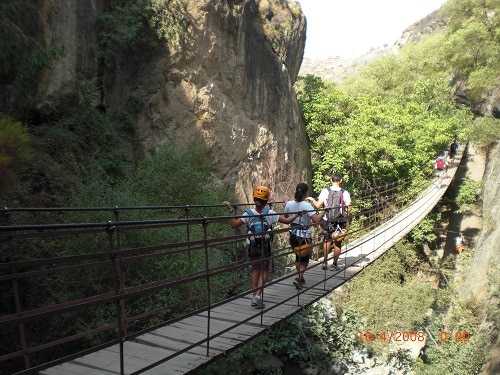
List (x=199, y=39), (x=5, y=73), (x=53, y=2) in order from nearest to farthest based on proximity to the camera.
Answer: (x=5, y=73) → (x=53, y=2) → (x=199, y=39)

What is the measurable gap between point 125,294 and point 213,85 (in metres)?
10.7

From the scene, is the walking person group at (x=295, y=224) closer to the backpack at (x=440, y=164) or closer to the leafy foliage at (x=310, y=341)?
the leafy foliage at (x=310, y=341)

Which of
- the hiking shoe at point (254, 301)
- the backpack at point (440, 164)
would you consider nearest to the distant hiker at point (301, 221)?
the hiking shoe at point (254, 301)

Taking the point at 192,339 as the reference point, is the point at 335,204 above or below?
above

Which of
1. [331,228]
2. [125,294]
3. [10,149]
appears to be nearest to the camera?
[125,294]

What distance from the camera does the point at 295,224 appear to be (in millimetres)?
4184

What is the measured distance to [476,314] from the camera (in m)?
10.4

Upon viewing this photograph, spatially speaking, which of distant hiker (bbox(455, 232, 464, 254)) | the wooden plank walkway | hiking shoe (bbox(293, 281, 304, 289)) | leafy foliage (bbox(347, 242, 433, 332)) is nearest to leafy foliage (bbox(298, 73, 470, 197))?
distant hiker (bbox(455, 232, 464, 254))

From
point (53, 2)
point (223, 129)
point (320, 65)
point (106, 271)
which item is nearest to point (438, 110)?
point (223, 129)

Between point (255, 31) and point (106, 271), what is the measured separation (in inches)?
409

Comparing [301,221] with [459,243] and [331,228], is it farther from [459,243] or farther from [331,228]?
[459,243]

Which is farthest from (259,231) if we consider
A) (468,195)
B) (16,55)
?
(468,195)

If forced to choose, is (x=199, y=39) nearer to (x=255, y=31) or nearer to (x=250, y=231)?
(x=255, y=31)

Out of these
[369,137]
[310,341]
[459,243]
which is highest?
[369,137]
